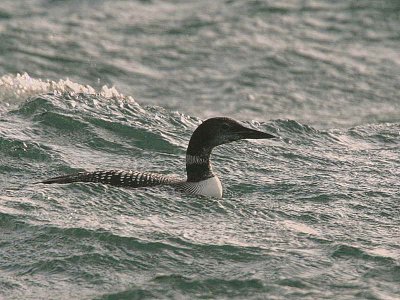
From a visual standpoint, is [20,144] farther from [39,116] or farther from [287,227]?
[287,227]

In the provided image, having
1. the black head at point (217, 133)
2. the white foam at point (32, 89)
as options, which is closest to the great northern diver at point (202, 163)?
the black head at point (217, 133)

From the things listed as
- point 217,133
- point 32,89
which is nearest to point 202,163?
point 217,133

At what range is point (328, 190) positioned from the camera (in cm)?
1102

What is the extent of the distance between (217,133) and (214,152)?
2.04m

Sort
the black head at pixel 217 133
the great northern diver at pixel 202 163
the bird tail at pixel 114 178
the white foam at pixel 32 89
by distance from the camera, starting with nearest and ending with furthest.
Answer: the bird tail at pixel 114 178 → the great northern diver at pixel 202 163 → the black head at pixel 217 133 → the white foam at pixel 32 89

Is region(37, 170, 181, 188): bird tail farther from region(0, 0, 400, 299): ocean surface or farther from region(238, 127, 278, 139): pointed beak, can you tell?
region(238, 127, 278, 139): pointed beak

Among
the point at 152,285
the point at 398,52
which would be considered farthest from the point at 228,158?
the point at 398,52

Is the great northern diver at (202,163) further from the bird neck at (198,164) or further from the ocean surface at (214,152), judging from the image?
the ocean surface at (214,152)

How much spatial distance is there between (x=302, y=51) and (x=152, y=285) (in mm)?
11148

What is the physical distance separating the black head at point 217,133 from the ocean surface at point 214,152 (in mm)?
543

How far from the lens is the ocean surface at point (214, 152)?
848cm

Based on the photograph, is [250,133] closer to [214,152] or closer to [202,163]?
[202,163]

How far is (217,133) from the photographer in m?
10.6

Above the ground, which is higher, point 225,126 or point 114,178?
point 225,126
